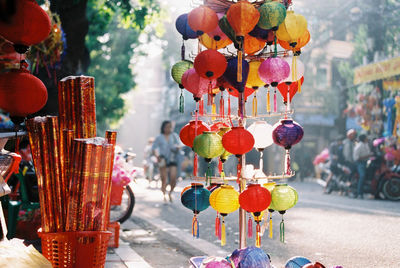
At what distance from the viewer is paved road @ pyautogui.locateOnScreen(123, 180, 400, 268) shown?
15.8 ft

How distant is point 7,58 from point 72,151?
2.30 metres

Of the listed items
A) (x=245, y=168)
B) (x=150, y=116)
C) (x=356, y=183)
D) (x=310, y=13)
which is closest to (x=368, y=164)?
(x=356, y=183)

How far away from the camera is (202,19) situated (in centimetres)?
312

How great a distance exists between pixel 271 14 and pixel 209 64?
0.58m

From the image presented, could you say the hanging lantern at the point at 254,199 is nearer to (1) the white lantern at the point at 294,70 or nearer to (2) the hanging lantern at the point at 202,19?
(1) the white lantern at the point at 294,70

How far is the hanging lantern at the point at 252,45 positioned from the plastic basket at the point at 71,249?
6.39ft

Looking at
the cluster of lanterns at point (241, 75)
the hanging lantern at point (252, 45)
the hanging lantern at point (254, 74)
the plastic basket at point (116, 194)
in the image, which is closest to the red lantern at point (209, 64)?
the cluster of lanterns at point (241, 75)

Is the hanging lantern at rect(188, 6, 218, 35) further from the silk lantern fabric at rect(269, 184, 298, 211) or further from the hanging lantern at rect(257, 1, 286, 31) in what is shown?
the silk lantern fabric at rect(269, 184, 298, 211)

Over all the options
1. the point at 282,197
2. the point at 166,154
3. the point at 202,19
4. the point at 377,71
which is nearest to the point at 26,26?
the point at 202,19

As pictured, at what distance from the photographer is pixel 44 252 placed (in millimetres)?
2947

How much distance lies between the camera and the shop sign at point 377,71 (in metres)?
17.7

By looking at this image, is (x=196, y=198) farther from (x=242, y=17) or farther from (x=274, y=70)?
(x=242, y=17)

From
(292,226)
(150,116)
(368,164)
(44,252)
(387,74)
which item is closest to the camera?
(44,252)

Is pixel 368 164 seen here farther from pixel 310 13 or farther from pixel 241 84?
pixel 310 13
